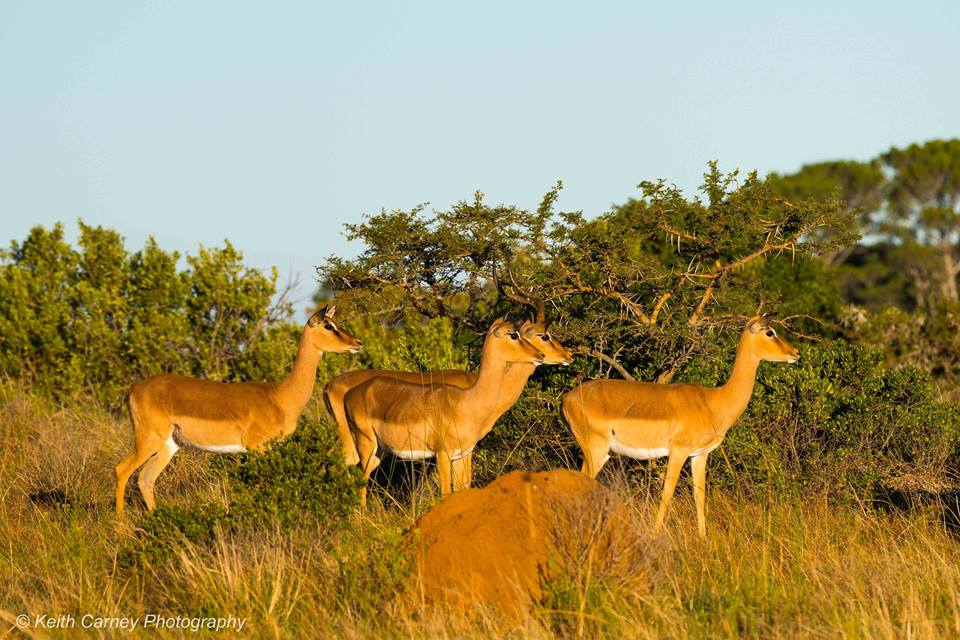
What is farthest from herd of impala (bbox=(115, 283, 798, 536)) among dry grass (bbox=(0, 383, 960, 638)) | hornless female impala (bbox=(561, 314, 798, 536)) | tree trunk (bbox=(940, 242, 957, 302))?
tree trunk (bbox=(940, 242, 957, 302))

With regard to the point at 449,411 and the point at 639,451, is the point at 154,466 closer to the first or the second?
the point at 449,411

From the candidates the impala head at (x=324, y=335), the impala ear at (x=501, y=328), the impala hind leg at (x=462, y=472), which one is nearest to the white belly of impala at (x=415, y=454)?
the impala hind leg at (x=462, y=472)

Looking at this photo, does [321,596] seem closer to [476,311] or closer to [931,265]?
[476,311]

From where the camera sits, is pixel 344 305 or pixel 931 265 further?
pixel 931 265

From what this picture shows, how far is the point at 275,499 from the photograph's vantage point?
7.90m

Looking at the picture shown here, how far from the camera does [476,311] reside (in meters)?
12.2

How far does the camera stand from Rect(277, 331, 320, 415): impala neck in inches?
415

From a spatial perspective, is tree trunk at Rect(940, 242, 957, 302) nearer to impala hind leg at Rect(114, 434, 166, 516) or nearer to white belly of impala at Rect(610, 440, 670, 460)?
white belly of impala at Rect(610, 440, 670, 460)

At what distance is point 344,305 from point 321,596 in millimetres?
5246

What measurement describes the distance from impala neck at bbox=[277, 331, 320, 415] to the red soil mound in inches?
161

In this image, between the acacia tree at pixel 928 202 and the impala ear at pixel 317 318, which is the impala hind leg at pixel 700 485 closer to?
the impala ear at pixel 317 318

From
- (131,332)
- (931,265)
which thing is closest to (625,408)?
(131,332)

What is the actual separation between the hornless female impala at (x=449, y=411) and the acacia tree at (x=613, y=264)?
1128mm

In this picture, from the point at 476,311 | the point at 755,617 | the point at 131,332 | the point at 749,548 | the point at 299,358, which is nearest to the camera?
the point at 755,617
